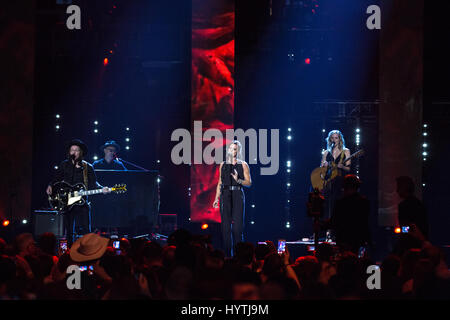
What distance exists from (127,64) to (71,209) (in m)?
5.13

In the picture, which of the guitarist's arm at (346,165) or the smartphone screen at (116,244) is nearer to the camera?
the smartphone screen at (116,244)

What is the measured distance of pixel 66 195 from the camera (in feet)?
30.7

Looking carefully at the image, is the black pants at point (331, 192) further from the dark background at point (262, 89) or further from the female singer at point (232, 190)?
the female singer at point (232, 190)

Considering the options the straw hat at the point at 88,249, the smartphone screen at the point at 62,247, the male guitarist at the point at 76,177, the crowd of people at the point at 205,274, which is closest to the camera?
the crowd of people at the point at 205,274

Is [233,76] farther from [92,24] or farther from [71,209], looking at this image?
[71,209]

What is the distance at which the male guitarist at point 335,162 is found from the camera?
10883 mm

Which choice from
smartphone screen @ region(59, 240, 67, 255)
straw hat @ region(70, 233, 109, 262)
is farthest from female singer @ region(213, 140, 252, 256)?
straw hat @ region(70, 233, 109, 262)

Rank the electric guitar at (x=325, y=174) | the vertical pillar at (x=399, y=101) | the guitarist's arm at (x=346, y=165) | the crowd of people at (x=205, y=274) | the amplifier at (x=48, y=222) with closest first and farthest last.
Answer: the crowd of people at (x=205, y=274)
the amplifier at (x=48, y=222)
the guitarist's arm at (x=346, y=165)
the electric guitar at (x=325, y=174)
the vertical pillar at (x=399, y=101)

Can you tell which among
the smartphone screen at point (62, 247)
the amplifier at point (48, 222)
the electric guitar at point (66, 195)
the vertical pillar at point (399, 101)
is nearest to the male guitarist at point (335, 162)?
the vertical pillar at point (399, 101)

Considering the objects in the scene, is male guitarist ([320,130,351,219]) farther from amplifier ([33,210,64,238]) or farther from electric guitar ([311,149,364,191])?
amplifier ([33,210,64,238])

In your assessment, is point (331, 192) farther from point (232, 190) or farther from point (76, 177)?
point (76, 177)

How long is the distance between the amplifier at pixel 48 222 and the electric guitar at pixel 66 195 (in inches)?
54.0

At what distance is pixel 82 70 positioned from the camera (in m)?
13.0
